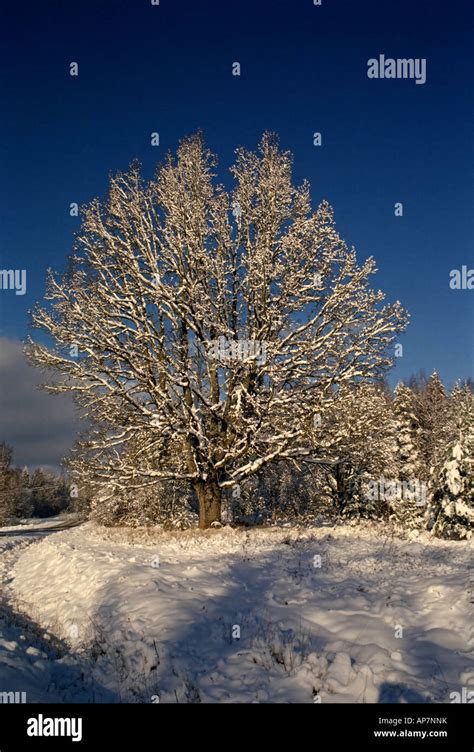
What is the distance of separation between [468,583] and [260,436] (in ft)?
27.6

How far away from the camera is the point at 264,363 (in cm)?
1587

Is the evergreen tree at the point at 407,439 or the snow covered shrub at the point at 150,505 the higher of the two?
the evergreen tree at the point at 407,439

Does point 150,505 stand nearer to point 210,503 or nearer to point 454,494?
point 210,503

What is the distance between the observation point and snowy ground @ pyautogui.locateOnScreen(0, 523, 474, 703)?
588 centimetres

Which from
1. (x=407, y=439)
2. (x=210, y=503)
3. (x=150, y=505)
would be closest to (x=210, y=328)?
(x=210, y=503)

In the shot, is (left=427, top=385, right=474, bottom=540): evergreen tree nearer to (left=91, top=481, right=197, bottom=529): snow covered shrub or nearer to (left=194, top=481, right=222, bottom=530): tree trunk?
(left=194, top=481, right=222, bottom=530): tree trunk

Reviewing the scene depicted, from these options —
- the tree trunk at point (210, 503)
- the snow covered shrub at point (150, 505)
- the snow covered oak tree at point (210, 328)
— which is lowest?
the snow covered shrub at point (150, 505)

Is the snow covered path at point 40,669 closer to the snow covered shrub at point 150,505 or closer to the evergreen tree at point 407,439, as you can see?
the snow covered shrub at point 150,505

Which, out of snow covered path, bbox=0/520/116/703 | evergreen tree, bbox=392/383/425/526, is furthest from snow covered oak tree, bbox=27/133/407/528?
evergreen tree, bbox=392/383/425/526

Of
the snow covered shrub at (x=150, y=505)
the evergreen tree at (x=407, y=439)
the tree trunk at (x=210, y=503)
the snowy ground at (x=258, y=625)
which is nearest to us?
the snowy ground at (x=258, y=625)

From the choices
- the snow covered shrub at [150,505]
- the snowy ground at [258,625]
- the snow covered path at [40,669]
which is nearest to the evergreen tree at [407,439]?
the snow covered shrub at [150,505]

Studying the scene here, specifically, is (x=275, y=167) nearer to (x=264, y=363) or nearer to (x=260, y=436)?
(x=264, y=363)

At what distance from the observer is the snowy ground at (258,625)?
5875 millimetres
